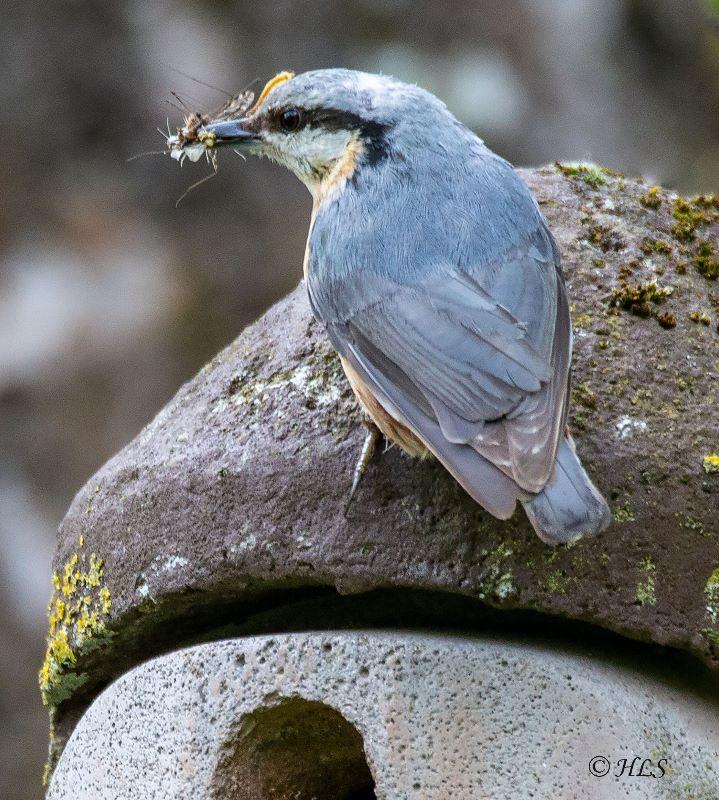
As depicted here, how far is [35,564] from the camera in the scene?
578 cm

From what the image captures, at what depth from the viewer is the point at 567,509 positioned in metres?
2.07

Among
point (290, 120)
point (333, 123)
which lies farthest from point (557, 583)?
point (290, 120)

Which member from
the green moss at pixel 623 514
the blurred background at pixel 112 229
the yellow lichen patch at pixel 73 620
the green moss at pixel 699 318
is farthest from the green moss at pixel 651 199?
the blurred background at pixel 112 229

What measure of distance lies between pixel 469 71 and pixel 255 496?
4407mm

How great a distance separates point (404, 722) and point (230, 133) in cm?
155

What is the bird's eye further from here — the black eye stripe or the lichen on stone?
the lichen on stone

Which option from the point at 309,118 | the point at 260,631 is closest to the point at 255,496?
the point at 260,631

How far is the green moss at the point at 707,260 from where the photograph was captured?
2.55 metres

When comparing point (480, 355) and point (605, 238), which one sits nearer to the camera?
point (480, 355)

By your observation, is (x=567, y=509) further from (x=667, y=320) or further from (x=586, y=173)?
(x=586, y=173)

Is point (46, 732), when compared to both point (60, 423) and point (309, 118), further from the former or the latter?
point (309, 118)

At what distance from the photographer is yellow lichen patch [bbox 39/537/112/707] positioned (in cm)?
257

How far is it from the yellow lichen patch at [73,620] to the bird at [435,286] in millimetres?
630

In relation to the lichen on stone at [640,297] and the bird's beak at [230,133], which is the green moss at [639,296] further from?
the bird's beak at [230,133]
